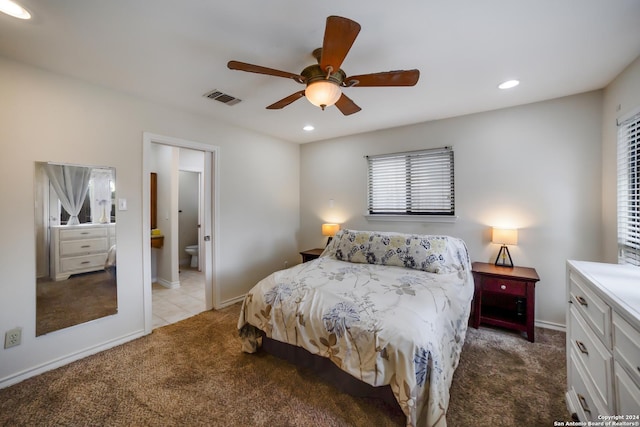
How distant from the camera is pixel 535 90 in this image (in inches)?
97.0

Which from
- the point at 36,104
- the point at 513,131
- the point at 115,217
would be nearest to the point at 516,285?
the point at 513,131

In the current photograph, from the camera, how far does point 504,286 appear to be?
8.47 feet

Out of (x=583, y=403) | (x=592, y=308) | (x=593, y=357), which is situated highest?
(x=592, y=308)

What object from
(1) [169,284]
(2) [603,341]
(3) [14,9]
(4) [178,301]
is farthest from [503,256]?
(1) [169,284]

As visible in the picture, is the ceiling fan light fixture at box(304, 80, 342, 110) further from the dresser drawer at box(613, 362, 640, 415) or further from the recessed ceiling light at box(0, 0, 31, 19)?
the dresser drawer at box(613, 362, 640, 415)

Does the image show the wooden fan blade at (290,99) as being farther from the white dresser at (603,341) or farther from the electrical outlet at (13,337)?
the electrical outlet at (13,337)

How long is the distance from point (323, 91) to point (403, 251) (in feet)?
6.10

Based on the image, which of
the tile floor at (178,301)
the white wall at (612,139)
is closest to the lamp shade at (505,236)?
the white wall at (612,139)

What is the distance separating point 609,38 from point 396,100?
58.9 inches

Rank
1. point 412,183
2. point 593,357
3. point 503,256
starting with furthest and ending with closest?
1. point 412,183
2. point 503,256
3. point 593,357

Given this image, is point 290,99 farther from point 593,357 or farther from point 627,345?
point 593,357

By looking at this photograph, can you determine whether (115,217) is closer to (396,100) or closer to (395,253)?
(395,253)

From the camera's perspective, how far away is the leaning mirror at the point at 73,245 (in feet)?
6.87

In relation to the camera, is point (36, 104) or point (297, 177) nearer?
point (36, 104)
